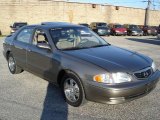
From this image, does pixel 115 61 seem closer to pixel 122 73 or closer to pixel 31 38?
pixel 122 73

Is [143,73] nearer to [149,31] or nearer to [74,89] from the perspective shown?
[74,89]

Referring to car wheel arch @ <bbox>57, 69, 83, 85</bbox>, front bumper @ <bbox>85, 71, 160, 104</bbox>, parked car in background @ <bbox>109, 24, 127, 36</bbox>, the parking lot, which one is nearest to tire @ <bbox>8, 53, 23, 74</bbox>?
the parking lot

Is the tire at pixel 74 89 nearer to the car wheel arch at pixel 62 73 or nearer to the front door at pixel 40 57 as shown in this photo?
the car wheel arch at pixel 62 73

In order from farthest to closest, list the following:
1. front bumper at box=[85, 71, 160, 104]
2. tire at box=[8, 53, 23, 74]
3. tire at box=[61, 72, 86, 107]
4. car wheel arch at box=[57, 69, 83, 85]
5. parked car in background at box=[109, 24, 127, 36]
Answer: parked car in background at box=[109, 24, 127, 36] < tire at box=[8, 53, 23, 74] < car wheel arch at box=[57, 69, 83, 85] < tire at box=[61, 72, 86, 107] < front bumper at box=[85, 71, 160, 104]

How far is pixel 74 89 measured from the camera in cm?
517

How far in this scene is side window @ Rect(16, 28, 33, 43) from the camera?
6.72 metres

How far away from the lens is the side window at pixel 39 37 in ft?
20.0

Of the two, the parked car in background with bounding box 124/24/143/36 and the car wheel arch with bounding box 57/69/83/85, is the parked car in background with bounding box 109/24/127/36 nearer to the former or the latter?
the parked car in background with bounding box 124/24/143/36

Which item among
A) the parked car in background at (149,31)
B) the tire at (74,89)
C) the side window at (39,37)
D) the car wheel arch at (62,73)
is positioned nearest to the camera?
the tire at (74,89)

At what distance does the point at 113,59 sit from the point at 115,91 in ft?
2.58

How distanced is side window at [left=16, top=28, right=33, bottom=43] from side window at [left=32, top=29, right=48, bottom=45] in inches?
Result: 9.7

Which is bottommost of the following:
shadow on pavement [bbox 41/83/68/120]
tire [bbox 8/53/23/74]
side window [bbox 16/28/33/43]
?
shadow on pavement [bbox 41/83/68/120]

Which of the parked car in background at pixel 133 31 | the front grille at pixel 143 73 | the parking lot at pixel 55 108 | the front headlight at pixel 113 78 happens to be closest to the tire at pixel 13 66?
the parking lot at pixel 55 108

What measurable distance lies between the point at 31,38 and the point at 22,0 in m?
25.9
